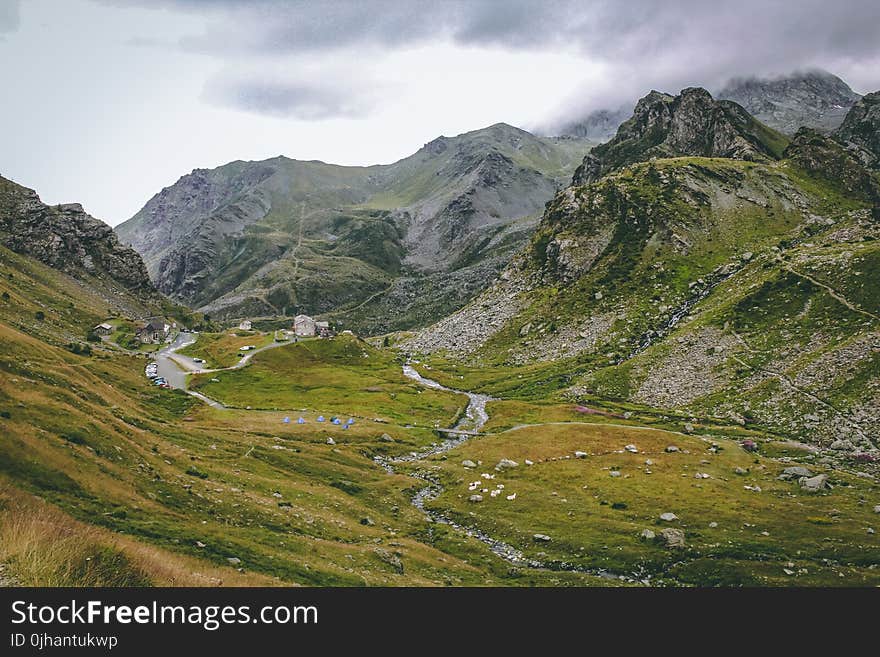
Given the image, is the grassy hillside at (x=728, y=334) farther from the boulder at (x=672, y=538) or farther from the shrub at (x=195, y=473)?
the shrub at (x=195, y=473)

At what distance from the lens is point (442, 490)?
66.4m

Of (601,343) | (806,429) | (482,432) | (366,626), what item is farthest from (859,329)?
(366,626)

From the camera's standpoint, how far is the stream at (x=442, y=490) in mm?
44594

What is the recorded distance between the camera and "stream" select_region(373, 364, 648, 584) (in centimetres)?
4459

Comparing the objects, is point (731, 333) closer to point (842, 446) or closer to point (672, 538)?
point (842, 446)

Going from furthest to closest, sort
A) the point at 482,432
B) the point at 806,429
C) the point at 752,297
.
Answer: the point at 752,297
the point at 482,432
the point at 806,429

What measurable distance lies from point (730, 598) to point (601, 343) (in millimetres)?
157293

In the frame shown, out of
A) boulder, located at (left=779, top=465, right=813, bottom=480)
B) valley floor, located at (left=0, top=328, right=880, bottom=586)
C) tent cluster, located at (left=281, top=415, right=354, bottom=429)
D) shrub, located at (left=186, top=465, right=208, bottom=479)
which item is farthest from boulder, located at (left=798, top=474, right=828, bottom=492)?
tent cluster, located at (left=281, top=415, right=354, bottom=429)

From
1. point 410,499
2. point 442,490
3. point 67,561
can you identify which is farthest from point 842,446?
point 67,561

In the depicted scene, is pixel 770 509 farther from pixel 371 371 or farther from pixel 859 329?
pixel 371 371

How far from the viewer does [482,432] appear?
10288 cm

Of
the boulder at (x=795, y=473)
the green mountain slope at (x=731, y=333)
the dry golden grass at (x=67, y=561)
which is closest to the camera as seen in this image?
the dry golden grass at (x=67, y=561)

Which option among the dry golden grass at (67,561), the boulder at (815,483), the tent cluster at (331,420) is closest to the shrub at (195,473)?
the dry golden grass at (67,561)

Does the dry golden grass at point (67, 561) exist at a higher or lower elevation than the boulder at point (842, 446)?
higher
